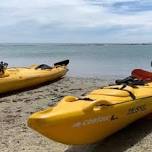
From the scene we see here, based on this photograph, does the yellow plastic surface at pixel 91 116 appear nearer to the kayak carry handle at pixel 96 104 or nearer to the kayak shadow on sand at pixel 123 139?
the kayak carry handle at pixel 96 104

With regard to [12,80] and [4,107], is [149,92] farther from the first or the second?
[12,80]

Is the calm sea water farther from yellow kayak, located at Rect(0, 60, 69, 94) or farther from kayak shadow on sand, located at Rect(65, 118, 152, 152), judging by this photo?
kayak shadow on sand, located at Rect(65, 118, 152, 152)

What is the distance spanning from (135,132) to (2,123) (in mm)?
2642

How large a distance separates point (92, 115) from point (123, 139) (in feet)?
3.42

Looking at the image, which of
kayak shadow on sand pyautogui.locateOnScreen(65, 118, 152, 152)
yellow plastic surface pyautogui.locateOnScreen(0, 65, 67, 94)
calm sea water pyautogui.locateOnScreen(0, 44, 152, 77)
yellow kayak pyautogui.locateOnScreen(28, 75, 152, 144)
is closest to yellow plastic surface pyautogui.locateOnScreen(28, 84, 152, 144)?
yellow kayak pyautogui.locateOnScreen(28, 75, 152, 144)

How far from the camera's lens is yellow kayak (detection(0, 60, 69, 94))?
37.8 ft

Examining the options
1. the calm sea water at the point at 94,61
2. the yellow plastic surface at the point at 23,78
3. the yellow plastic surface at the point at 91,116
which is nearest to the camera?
the yellow plastic surface at the point at 91,116

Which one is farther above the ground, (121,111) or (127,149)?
(121,111)

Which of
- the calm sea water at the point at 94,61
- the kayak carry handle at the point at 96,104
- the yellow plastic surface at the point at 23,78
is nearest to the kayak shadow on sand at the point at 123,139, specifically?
the kayak carry handle at the point at 96,104

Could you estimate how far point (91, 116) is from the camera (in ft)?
19.7

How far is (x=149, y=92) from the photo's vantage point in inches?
300

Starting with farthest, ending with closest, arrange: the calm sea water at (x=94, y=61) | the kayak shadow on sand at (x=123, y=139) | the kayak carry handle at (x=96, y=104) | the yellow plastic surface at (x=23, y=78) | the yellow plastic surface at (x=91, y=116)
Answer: the calm sea water at (x=94, y=61) < the yellow plastic surface at (x=23, y=78) < the kayak shadow on sand at (x=123, y=139) < the kayak carry handle at (x=96, y=104) < the yellow plastic surface at (x=91, y=116)

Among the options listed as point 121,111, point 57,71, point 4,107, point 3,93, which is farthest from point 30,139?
point 57,71

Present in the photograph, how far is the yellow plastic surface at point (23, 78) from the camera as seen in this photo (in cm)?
1150
